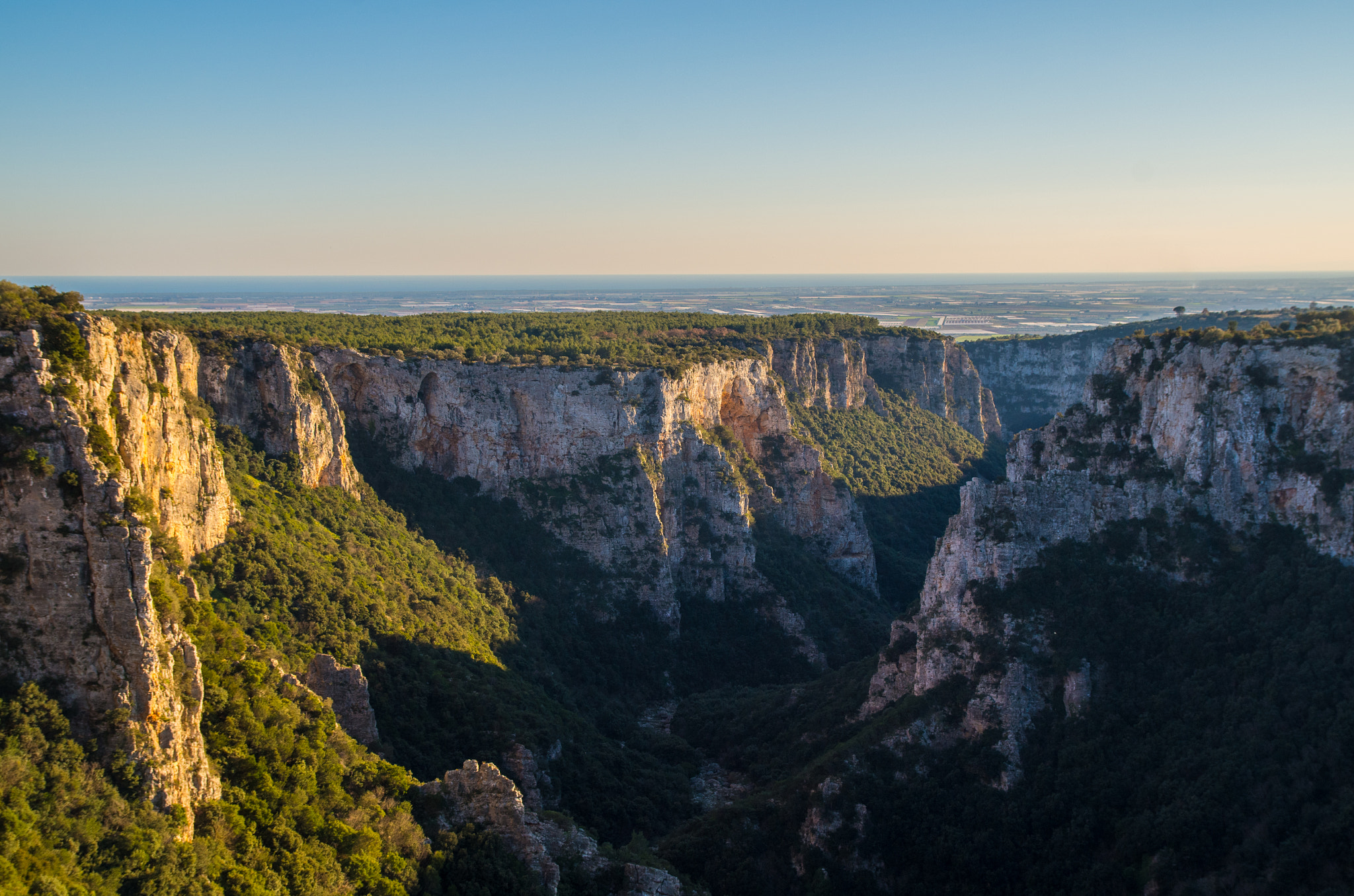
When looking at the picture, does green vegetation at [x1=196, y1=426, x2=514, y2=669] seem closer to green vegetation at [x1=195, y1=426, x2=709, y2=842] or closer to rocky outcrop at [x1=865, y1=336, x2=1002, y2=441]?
green vegetation at [x1=195, y1=426, x2=709, y2=842]

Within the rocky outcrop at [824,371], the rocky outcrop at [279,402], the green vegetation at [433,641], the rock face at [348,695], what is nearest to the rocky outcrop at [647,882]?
the green vegetation at [433,641]

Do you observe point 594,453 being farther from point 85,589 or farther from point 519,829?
point 85,589

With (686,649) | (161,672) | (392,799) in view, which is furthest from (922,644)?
(161,672)

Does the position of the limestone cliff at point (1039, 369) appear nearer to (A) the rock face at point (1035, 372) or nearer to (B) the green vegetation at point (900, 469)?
(A) the rock face at point (1035, 372)

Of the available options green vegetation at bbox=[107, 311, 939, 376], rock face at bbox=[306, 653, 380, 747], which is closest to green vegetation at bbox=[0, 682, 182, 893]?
rock face at bbox=[306, 653, 380, 747]

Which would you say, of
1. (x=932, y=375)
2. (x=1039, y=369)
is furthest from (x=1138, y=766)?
(x=1039, y=369)
